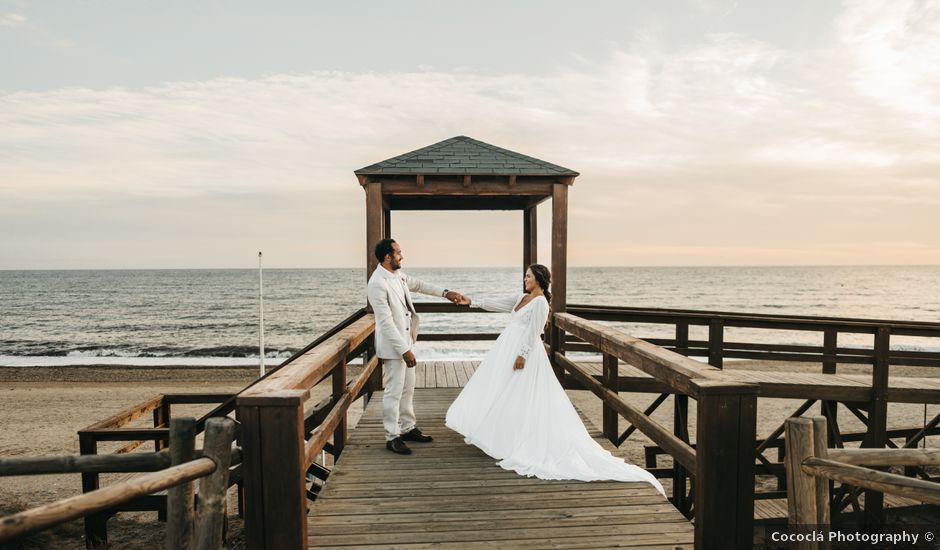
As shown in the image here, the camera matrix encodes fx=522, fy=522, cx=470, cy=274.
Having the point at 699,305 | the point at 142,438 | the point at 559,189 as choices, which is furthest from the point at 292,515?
the point at 699,305

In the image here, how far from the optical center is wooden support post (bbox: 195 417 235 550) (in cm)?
237

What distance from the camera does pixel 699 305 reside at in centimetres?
5116

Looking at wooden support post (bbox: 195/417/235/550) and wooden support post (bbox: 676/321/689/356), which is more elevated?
wooden support post (bbox: 195/417/235/550)

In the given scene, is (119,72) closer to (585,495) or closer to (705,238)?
(585,495)

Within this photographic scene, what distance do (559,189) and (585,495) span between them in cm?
406

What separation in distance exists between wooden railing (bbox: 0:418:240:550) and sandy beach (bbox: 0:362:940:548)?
2972 millimetres

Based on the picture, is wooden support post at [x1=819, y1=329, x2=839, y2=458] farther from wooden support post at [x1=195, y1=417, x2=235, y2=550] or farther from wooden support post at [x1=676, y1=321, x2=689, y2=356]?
wooden support post at [x1=195, y1=417, x2=235, y2=550]

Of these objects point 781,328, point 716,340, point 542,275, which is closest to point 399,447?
point 542,275

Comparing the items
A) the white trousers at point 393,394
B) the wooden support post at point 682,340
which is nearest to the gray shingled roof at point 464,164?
the white trousers at point 393,394

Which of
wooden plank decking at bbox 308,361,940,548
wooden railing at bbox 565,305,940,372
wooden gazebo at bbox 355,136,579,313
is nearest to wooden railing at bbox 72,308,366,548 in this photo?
wooden plank decking at bbox 308,361,940,548

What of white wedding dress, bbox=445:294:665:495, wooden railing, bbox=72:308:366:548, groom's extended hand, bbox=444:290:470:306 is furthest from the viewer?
groom's extended hand, bbox=444:290:470:306

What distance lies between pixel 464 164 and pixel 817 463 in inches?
208

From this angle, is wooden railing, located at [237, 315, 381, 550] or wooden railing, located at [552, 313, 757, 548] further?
wooden railing, located at [552, 313, 757, 548]

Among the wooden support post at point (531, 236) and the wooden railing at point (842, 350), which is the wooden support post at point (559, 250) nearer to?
the wooden railing at point (842, 350)
